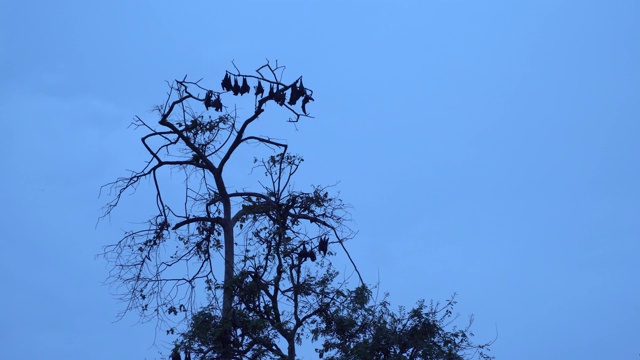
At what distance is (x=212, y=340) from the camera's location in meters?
14.0

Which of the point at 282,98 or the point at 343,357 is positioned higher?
the point at 282,98

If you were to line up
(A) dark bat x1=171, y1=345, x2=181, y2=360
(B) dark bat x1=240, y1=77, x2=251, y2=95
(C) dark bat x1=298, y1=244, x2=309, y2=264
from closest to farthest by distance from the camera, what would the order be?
(A) dark bat x1=171, y1=345, x2=181, y2=360 < (C) dark bat x1=298, y1=244, x2=309, y2=264 < (B) dark bat x1=240, y1=77, x2=251, y2=95

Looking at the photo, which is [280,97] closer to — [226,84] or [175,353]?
[226,84]

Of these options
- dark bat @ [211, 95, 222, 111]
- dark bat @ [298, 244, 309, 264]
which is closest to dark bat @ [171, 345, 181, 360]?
dark bat @ [298, 244, 309, 264]

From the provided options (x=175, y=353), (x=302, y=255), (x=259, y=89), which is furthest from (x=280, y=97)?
(x=175, y=353)

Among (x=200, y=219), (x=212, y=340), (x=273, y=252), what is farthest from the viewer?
(x=200, y=219)

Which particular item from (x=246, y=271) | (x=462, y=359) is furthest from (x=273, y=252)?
(x=462, y=359)

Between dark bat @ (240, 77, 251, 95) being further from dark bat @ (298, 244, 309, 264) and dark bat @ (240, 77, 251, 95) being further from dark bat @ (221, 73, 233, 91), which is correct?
dark bat @ (298, 244, 309, 264)

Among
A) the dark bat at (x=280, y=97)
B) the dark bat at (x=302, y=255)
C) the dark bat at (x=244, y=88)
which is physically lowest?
the dark bat at (x=302, y=255)

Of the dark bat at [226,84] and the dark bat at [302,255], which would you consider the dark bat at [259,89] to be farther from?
the dark bat at [302,255]

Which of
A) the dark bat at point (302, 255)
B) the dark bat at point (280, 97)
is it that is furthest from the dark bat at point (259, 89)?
A: the dark bat at point (302, 255)

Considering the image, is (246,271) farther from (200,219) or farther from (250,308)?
(200,219)

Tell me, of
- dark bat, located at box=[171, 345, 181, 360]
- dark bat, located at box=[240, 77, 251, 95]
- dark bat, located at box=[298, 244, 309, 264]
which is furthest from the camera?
dark bat, located at box=[240, 77, 251, 95]

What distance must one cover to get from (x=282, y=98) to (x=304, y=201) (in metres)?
1.50
